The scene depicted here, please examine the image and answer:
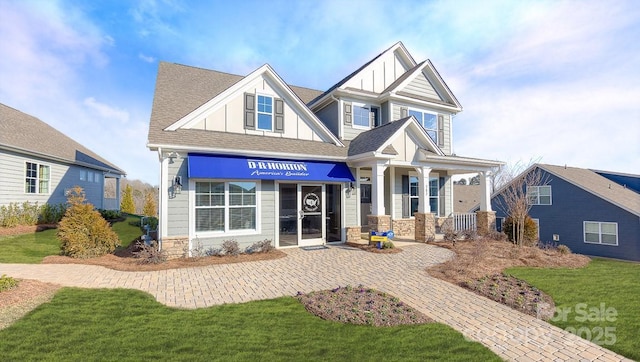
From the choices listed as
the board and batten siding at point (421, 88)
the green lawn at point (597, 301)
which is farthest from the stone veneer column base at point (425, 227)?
the board and batten siding at point (421, 88)

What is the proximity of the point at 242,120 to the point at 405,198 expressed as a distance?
32.5ft

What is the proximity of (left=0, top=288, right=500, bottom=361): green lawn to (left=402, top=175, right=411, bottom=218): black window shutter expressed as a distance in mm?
11568

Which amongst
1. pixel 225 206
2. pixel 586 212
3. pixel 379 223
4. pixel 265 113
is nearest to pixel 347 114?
pixel 265 113

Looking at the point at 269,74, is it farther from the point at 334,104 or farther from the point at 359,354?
the point at 359,354

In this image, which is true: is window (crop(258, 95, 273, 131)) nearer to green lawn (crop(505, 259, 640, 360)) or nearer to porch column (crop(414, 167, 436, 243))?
porch column (crop(414, 167, 436, 243))

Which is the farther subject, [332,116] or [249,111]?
[332,116]

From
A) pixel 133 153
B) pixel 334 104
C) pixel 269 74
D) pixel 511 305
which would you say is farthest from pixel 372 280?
pixel 133 153

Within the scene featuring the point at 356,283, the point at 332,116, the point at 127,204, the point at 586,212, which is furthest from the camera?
the point at 127,204

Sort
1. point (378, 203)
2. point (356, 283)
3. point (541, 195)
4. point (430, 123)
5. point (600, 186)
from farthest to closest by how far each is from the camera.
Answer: point (541, 195) < point (600, 186) < point (430, 123) < point (378, 203) < point (356, 283)

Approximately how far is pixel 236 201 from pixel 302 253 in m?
3.42

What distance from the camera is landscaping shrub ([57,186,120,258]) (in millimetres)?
10695

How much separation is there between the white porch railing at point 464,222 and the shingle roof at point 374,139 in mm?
6325

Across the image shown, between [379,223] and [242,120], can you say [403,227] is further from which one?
[242,120]

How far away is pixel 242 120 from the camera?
41.4ft
